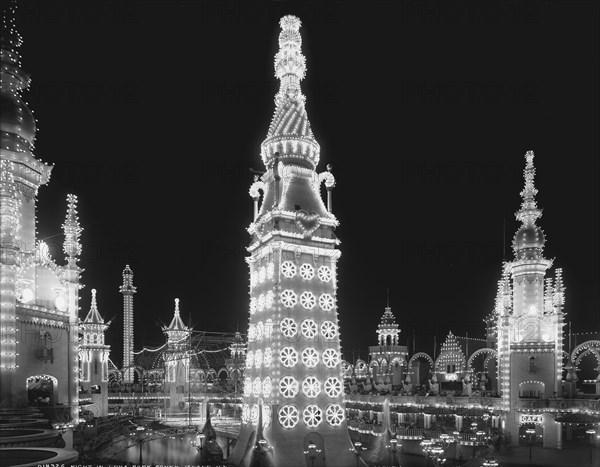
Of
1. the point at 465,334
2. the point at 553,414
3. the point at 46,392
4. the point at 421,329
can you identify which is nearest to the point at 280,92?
the point at 46,392

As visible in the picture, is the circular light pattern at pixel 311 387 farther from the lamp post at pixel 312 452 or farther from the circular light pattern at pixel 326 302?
the circular light pattern at pixel 326 302

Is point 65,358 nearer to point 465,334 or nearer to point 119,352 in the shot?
point 465,334

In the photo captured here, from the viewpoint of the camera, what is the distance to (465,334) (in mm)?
62094

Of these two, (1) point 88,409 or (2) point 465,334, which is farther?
(2) point 465,334

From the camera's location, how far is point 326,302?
28812 mm

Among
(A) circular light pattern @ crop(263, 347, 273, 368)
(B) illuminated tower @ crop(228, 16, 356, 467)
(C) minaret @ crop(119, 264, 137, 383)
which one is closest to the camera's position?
(B) illuminated tower @ crop(228, 16, 356, 467)

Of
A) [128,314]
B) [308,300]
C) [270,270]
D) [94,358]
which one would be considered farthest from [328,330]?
[128,314]

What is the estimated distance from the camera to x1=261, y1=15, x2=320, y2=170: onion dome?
97.3ft

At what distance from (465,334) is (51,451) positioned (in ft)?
171

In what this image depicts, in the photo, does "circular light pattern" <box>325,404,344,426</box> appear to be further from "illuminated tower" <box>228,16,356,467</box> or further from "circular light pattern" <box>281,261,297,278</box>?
"circular light pattern" <box>281,261,297,278</box>

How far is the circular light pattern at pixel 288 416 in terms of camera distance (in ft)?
86.8

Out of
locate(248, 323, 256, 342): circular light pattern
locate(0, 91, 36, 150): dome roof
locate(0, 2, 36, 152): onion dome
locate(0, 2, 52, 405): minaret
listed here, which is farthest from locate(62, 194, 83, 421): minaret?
locate(248, 323, 256, 342): circular light pattern

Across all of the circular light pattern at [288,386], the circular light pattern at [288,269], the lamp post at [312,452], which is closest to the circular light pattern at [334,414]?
the lamp post at [312,452]

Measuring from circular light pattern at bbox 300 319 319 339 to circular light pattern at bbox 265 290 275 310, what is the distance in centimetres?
182
